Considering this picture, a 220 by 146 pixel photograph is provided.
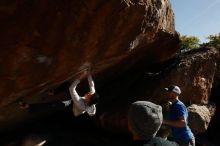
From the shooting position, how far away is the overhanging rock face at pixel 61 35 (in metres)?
6.38

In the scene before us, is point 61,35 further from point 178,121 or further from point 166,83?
point 166,83

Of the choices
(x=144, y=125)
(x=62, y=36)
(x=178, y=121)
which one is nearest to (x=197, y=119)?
(x=178, y=121)

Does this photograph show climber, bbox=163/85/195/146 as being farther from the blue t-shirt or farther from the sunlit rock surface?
the sunlit rock surface

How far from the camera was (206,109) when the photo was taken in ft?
40.6

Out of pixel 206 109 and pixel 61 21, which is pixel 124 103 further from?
pixel 61 21

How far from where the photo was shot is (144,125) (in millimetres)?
3189

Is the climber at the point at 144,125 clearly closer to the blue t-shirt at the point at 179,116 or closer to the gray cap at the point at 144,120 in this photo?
the gray cap at the point at 144,120

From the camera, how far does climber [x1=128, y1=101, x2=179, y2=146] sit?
3.16 metres

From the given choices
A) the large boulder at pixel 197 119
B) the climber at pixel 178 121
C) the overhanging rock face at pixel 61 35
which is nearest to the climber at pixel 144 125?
the overhanging rock face at pixel 61 35

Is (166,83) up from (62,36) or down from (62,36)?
down

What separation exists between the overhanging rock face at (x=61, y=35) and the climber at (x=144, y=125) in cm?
377

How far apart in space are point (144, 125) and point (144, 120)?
47mm

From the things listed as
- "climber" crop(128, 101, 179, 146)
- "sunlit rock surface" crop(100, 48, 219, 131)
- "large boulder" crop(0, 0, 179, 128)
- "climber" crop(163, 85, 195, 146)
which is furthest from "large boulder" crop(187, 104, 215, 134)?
"climber" crop(128, 101, 179, 146)

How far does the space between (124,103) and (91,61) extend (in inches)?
162
